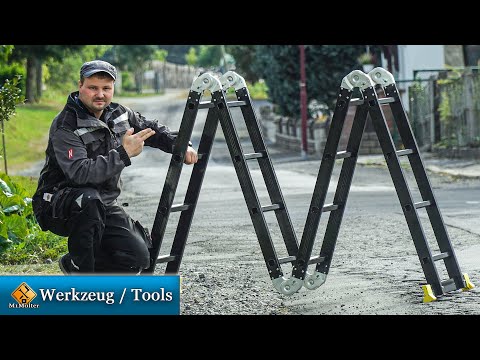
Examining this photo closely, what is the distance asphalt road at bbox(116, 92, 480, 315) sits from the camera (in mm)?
8336

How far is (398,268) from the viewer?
9875 mm

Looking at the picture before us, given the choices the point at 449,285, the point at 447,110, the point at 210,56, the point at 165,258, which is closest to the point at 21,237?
the point at 165,258

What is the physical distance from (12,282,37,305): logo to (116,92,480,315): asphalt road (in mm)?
1376

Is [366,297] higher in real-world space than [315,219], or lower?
lower

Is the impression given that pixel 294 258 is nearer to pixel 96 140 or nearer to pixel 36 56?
pixel 96 140

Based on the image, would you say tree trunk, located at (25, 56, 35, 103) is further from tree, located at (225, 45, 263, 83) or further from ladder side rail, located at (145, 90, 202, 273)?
ladder side rail, located at (145, 90, 202, 273)

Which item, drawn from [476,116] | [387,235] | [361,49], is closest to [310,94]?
[361,49]

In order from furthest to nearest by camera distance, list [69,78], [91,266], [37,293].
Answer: [69,78] → [91,266] → [37,293]

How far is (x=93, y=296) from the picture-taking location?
705 cm

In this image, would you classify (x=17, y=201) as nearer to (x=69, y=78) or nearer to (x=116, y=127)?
(x=116, y=127)

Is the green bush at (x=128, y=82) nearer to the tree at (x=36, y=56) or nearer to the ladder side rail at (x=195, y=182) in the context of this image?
the tree at (x=36, y=56)

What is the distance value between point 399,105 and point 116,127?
1.91 meters

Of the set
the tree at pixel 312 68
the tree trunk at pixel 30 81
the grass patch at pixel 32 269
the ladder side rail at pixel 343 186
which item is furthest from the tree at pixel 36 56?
the ladder side rail at pixel 343 186

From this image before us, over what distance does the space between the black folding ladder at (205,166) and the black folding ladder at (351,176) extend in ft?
0.65
